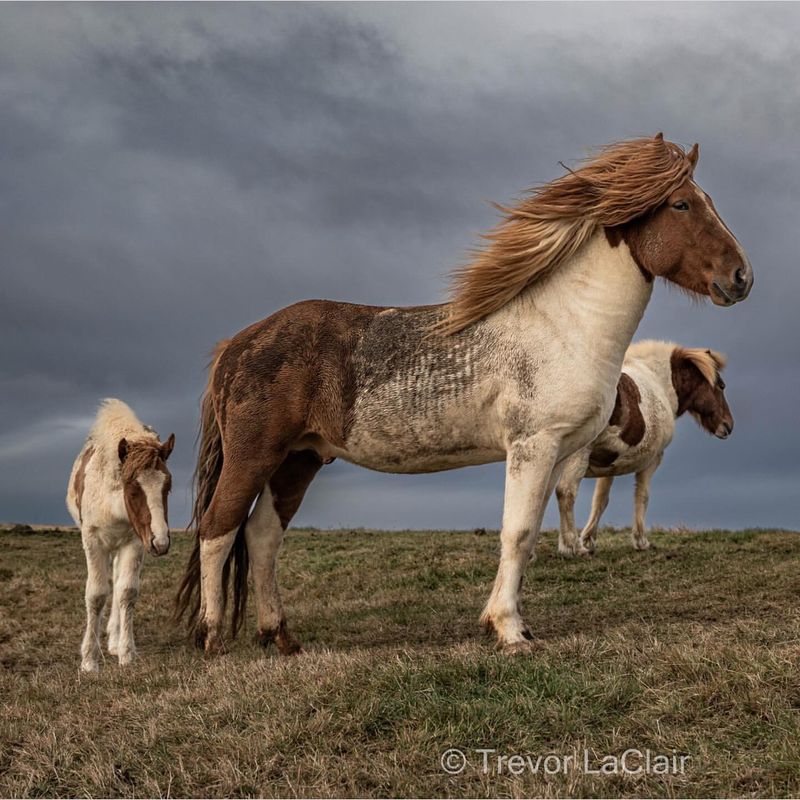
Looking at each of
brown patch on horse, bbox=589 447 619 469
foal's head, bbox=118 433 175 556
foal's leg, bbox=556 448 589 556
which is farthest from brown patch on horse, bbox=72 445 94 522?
brown patch on horse, bbox=589 447 619 469

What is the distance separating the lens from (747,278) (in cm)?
704

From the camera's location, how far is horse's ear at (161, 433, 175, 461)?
29.9 ft

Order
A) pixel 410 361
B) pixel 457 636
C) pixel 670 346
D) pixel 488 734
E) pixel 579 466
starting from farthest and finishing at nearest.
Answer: pixel 670 346, pixel 579 466, pixel 457 636, pixel 410 361, pixel 488 734

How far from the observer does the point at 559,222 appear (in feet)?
24.9

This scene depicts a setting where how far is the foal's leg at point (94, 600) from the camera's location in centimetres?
898

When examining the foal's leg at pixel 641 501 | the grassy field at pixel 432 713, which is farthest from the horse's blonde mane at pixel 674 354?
the grassy field at pixel 432 713

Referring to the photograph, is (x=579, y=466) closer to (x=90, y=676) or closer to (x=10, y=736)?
(x=90, y=676)

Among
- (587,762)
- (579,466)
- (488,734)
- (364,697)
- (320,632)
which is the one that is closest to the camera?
(587,762)

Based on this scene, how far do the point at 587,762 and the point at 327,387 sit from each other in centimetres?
399

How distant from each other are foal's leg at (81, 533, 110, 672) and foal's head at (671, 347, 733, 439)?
998 centimetres

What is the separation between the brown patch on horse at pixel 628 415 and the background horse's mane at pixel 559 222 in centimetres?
620

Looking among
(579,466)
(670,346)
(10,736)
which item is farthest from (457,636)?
(670,346)

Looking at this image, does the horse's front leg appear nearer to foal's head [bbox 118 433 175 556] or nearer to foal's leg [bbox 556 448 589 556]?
foal's head [bbox 118 433 175 556]

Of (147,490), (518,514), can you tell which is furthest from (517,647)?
(147,490)
